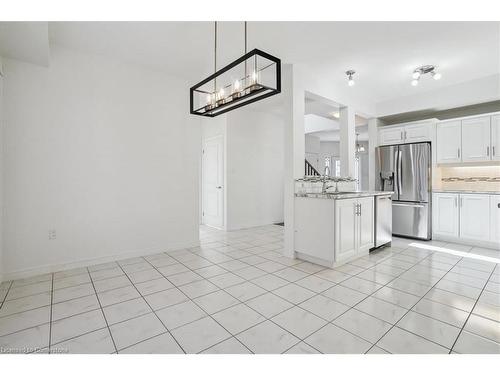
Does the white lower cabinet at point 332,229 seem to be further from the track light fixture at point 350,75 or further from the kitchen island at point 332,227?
the track light fixture at point 350,75

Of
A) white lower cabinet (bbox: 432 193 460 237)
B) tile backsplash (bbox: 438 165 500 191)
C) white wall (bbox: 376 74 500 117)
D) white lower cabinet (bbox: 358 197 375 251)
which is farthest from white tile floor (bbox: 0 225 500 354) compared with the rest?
white wall (bbox: 376 74 500 117)

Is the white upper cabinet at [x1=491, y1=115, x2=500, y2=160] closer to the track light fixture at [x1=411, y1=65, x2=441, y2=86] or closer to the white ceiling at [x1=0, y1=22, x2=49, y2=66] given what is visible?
the track light fixture at [x1=411, y1=65, x2=441, y2=86]

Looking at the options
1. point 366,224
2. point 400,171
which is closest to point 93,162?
point 366,224

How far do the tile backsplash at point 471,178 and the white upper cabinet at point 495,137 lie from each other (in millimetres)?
499

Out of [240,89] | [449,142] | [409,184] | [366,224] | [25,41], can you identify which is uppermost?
[25,41]

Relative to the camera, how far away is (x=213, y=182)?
5949 mm

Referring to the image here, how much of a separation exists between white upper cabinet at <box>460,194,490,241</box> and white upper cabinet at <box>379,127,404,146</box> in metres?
1.47

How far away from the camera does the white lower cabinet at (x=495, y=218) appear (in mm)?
3846

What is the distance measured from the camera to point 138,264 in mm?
3258

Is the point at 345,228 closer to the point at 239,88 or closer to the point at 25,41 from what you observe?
the point at 239,88

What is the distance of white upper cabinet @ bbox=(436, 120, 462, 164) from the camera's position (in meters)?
4.31

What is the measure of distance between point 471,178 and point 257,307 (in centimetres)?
483
